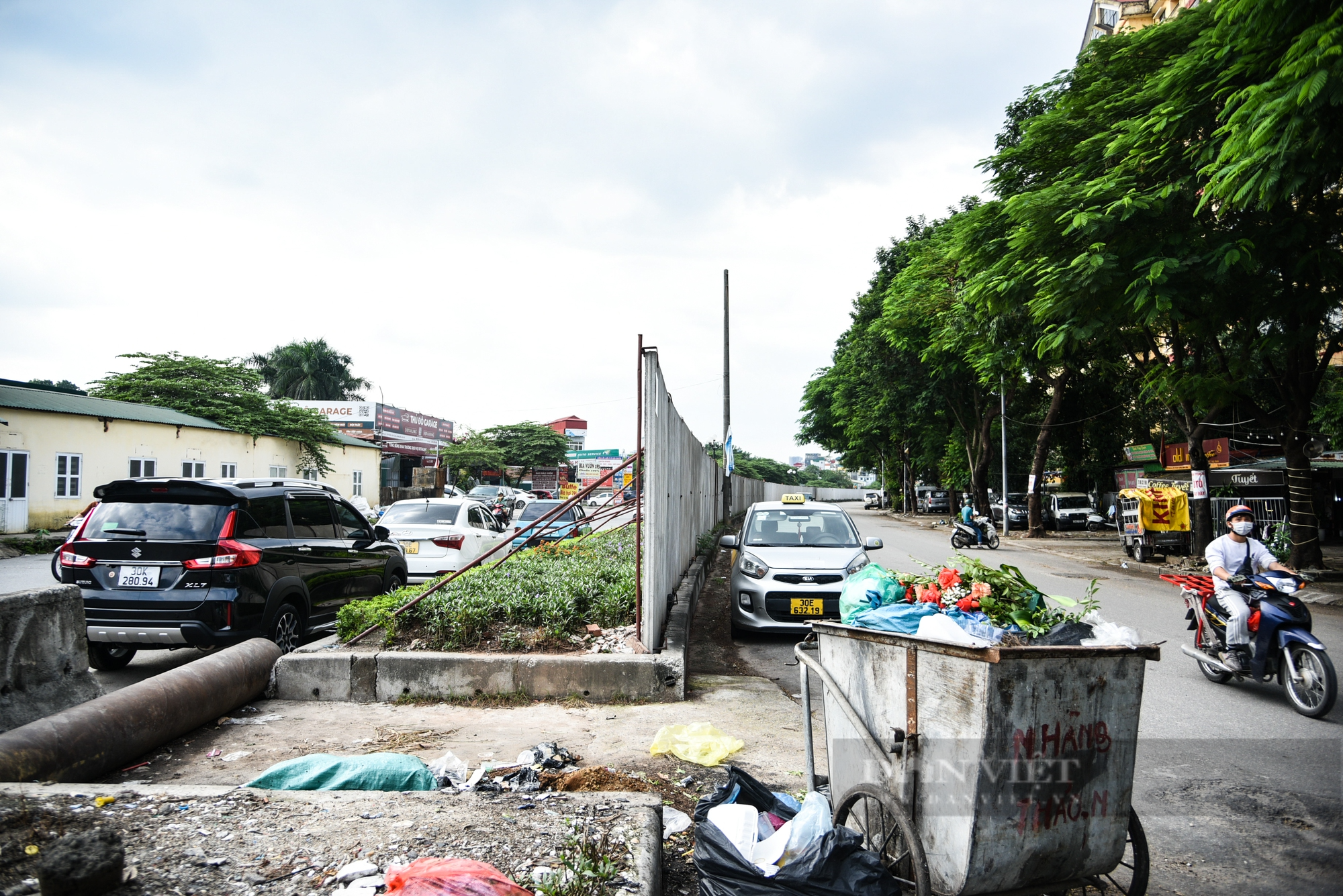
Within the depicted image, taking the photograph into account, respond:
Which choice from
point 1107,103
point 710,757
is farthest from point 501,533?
point 1107,103

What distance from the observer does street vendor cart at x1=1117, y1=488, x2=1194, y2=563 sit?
17.0m

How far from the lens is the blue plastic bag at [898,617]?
2793 mm

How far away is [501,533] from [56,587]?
8127 millimetres

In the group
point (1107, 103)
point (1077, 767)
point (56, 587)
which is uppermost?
point (1107, 103)

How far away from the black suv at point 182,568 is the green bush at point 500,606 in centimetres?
70

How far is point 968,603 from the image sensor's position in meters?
2.86

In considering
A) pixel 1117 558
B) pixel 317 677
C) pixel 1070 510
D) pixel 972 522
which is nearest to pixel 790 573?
pixel 317 677

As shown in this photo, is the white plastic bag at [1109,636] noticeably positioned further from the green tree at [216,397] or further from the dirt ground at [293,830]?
the green tree at [216,397]

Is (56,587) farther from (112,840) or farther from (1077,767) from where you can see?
(1077,767)

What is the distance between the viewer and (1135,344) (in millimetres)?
17047

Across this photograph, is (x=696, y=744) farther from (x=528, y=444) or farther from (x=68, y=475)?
(x=528, y=444)

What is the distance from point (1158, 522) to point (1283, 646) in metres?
13.0

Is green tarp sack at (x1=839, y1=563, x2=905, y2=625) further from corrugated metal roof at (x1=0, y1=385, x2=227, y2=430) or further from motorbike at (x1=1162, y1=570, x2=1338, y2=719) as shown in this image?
corrugated metal roof at (x1=0, y1=385, x2=227, y2=430)

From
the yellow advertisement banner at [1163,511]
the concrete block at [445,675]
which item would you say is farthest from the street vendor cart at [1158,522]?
the concrete block at [445,675]
